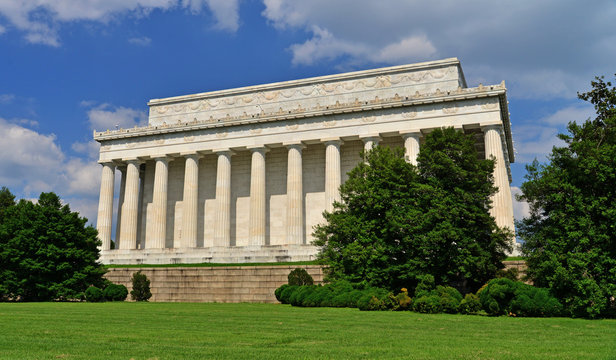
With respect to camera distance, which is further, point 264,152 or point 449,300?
point 264,152

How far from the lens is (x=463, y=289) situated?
3384 centimetres

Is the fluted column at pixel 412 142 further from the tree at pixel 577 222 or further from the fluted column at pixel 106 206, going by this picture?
the fluted column at pixel 106 206

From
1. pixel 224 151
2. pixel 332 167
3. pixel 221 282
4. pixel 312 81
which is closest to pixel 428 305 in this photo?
pixel 221 282

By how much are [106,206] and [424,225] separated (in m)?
50.0

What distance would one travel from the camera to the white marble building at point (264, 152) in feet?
189

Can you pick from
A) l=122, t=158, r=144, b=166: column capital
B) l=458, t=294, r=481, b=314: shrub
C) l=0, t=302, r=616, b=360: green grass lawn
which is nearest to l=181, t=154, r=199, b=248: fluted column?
l=122, t=158, r=144, b=166: column capital

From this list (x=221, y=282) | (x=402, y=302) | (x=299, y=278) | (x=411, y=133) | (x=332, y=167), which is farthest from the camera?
(x=332, y=167)

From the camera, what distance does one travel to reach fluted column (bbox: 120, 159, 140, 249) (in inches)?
2616

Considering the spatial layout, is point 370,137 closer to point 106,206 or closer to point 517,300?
point 106,206

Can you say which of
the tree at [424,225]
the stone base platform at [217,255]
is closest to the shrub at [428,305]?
the tree at [424,225]

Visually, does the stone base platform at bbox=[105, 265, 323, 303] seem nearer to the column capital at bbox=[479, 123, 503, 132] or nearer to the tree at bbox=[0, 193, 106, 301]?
the tree at bbox=[0, 193, 106, 301]

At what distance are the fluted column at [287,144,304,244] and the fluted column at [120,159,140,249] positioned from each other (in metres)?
20.8

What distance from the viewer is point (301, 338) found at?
15320mm

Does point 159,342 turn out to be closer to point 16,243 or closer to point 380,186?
point 380,186
